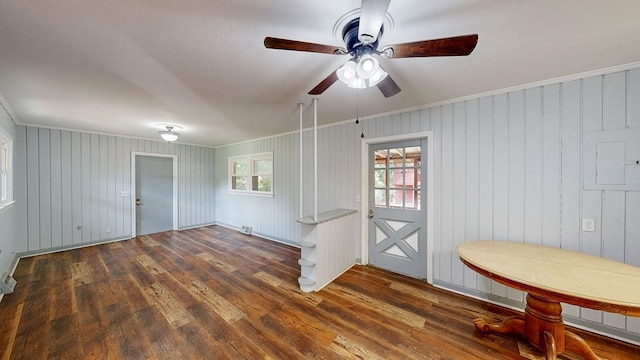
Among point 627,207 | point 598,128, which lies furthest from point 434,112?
point 627,207

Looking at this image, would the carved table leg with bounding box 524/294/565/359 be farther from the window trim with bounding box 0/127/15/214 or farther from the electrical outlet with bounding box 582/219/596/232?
the window trim with bounding box 0/127/15/214

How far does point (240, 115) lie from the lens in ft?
10.8

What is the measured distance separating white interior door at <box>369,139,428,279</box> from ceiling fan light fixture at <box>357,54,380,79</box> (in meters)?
1.94

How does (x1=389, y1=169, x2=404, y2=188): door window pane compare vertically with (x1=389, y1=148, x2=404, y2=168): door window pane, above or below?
below

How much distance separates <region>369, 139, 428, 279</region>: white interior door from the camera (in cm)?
294

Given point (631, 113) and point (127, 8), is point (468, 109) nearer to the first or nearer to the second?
point (631, 113)

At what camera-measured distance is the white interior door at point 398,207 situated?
294 centimetres

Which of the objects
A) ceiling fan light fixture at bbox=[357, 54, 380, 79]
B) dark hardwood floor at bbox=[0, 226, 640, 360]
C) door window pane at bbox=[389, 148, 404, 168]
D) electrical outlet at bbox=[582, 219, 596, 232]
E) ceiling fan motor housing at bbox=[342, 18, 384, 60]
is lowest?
dark hardwood floor at bbox=[0, 226, 640, 360]

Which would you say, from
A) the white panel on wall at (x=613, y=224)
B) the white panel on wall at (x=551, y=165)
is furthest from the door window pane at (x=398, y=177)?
the white panel on wall at (x=613, y=224)

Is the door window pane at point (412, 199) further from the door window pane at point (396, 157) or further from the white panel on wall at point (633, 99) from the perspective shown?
the white panel on wall at point (633, 99)

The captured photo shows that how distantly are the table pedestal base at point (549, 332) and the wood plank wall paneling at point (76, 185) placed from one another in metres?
6.83

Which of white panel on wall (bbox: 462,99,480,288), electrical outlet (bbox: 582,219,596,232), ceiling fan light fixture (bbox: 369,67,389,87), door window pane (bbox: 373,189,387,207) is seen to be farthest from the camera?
door window pane (bbox: 373,189,387,207)

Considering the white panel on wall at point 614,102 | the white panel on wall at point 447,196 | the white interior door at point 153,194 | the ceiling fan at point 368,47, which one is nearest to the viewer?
the ceiling fan at point 368,47

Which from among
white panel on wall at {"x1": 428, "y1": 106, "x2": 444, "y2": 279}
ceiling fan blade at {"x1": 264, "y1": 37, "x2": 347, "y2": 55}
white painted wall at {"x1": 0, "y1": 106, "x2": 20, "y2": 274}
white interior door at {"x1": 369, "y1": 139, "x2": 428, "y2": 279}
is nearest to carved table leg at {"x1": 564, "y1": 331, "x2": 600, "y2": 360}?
white panel on wall at {"x1": 428, "y1": 106, "x2": 444, "y2": 279}
